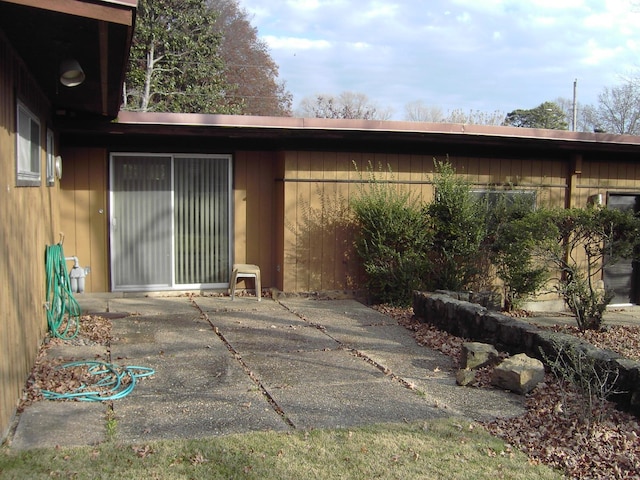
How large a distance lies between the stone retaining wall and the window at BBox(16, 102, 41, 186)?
4.49 meters

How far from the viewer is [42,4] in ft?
11.3

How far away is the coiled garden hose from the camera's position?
14.9 feet

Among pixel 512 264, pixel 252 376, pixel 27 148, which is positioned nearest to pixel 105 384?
pixel 252 376

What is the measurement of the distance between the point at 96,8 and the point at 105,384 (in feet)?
9.23

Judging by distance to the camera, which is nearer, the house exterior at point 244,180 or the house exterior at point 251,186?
the house exterior at point 244,180

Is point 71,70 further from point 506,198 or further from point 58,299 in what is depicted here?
point 506,198

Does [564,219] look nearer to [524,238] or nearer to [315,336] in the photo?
[524,238]

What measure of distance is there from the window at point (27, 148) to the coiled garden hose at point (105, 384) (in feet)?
5.36

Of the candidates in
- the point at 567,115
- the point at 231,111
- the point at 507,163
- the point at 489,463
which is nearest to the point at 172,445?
the point at 489,463

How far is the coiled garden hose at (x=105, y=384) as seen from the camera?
453 centimetres

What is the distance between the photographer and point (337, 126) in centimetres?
846

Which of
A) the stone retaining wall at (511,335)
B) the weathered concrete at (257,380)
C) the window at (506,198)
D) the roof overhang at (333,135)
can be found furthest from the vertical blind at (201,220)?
the window at (506,198)

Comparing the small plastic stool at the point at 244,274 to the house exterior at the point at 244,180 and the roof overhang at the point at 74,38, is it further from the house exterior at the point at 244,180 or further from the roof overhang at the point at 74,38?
the roof overhang at the point at 74,38

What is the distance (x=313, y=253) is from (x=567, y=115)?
3787 centimetres
